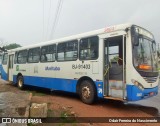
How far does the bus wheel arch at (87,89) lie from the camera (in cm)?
1020

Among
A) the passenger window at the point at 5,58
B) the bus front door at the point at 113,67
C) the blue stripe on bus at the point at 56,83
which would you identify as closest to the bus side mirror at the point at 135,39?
the bus front door at the point at 113,67

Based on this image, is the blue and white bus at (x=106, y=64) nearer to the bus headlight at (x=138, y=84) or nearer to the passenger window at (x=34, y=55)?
the bus headlight at (x=138, y=84)

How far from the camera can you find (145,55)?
9305mm

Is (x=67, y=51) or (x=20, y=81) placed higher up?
(x=67, y=51)

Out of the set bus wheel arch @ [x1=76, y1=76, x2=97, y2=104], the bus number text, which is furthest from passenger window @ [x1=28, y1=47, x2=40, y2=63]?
bus wheel arch @ [x1=76, y1=76, x2=97, y2=104]

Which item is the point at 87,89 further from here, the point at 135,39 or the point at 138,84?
the point at 135,39

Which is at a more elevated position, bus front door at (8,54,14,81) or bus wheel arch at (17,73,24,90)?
bus front door at (8,54,14,81)

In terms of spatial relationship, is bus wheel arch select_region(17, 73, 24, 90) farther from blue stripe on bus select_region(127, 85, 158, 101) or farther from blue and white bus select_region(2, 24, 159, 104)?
blue stripe on bus select_region(127, 85, 158, 101)

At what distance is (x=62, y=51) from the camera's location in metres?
12.4

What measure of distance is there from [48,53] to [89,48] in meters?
3.83

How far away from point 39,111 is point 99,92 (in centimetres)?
314

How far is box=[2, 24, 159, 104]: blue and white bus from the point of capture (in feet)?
29.0

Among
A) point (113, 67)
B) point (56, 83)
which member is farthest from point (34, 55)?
point (113, 67)

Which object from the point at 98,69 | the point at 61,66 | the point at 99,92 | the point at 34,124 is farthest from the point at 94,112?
the point at 61,66
